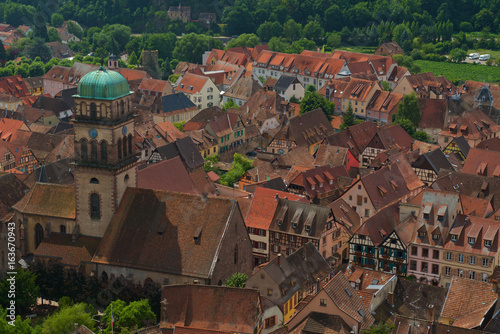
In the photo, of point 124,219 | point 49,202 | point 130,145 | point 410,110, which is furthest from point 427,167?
point 49,202

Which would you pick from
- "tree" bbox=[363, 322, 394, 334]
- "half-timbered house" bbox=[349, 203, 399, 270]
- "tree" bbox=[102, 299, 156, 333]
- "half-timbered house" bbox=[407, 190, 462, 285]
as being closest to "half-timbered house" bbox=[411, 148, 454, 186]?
"half-timbered house" bbox=[407, 190, 462, 285]

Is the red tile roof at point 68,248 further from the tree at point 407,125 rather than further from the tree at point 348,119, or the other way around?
the tree at point 348,119

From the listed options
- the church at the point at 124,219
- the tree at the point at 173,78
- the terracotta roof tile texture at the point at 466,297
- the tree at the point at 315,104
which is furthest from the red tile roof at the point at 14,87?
the terracotta roof tile texture at the point at 466,297

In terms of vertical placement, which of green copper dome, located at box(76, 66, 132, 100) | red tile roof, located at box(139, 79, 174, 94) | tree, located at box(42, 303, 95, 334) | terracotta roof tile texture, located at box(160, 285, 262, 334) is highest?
green copper dome, located at box(76, 66, 132, 100)

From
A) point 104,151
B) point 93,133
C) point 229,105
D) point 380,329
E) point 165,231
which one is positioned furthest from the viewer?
point 229,105

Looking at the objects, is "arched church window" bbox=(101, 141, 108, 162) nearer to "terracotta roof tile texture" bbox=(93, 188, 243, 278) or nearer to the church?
the church

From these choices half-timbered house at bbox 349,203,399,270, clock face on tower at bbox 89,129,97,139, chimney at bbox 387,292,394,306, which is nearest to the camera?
clock face on tower at bbox 89,129,97,139

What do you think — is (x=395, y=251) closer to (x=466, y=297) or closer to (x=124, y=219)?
(x=466, y=297)
